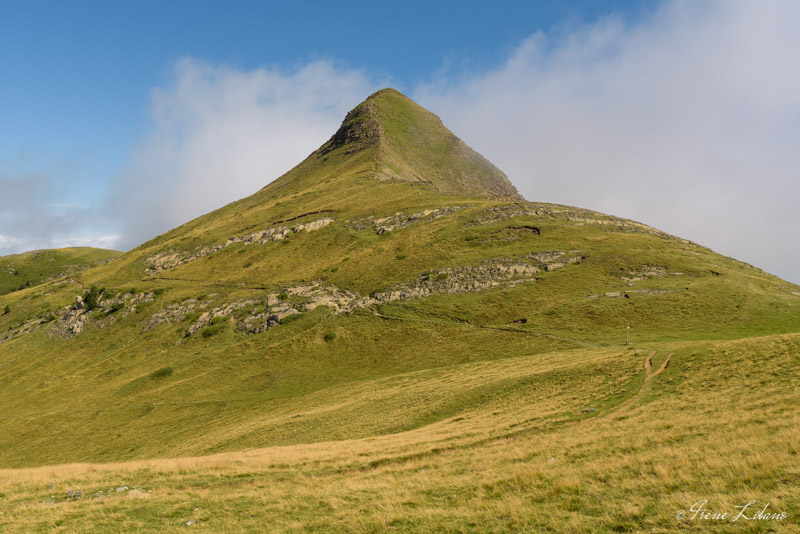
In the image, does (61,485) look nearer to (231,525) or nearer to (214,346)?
(231,525)

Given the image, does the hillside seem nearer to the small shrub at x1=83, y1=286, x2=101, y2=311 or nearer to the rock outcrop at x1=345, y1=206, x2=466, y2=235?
the rock outcrop at x1=345, y1=206, x2=466, y2=235

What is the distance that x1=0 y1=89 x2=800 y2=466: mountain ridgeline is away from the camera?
50250mm

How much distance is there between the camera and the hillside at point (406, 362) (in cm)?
1783

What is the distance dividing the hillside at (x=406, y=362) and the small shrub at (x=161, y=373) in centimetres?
40

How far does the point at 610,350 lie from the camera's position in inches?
1832

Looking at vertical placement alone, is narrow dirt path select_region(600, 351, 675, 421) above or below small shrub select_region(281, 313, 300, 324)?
below

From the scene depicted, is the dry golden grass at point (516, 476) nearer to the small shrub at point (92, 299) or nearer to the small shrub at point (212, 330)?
the small shrub at point (212, 330)

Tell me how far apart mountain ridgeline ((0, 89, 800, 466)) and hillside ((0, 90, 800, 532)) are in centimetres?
49

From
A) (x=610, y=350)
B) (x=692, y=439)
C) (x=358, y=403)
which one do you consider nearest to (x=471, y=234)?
(x=610, y=350)

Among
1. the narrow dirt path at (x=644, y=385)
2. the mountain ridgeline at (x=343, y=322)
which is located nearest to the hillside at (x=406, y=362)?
the narrow dirt path at (x=644, y=385)

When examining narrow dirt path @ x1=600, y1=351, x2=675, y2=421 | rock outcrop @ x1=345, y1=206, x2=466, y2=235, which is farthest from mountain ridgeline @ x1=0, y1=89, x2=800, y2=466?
narrow dirt path @ x1=600, y1=351, x2=675, y2=421

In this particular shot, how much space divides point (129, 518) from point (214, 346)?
222ft

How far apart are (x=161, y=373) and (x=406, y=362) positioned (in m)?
46.0

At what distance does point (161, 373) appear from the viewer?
7050cm
